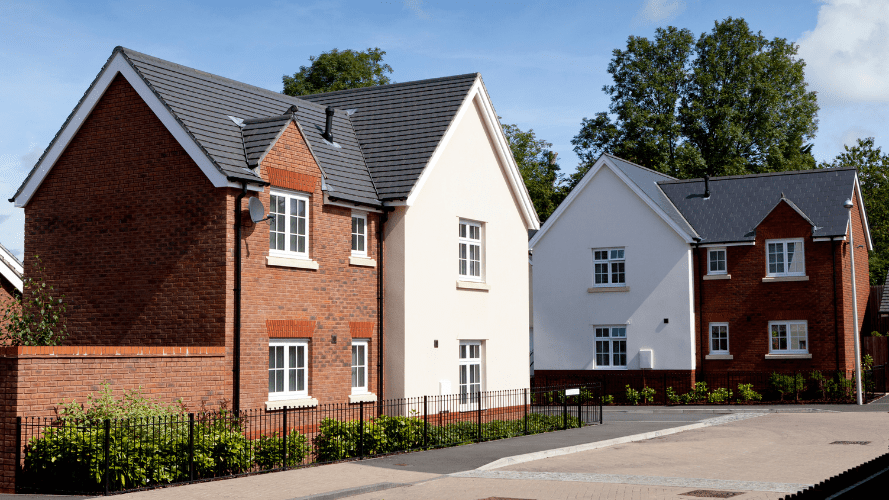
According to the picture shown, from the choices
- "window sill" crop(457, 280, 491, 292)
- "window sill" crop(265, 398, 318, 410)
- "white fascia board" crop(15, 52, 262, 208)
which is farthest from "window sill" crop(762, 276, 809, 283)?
"white fascia board" crop(15, 52, 262, 208)

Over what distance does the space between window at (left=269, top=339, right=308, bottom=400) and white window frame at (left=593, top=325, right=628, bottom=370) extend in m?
20.3

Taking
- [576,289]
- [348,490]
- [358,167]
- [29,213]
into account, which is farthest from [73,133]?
[576,289]

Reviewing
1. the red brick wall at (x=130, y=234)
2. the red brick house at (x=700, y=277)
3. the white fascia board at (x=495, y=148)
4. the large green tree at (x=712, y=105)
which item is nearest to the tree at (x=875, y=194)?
the large green tree at (x=712, y=105)

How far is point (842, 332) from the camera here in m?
35.3

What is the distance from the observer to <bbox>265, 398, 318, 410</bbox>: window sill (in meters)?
19.2

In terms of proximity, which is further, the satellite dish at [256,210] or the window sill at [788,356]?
the window sill at [788,356]

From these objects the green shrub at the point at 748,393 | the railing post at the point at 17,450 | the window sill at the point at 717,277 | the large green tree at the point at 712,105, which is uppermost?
the large green tree at the point at 712,105

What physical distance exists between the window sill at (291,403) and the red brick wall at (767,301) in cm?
2189

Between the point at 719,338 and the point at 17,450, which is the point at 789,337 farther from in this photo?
the point at 17,450

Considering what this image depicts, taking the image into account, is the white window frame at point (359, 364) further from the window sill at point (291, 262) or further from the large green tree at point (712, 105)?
the large green tree at point (712, 105)

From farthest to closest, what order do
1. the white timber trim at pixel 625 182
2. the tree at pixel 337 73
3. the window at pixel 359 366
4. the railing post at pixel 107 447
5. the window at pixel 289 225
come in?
the tree at pixel 337 73 < the white timber trim at pixel 625 182 < the window at pixel 359 366 < the window at pixel 289 225 < the railing post at pixel 107 447

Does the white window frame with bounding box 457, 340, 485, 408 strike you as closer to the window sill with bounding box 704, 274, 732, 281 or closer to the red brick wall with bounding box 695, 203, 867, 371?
the red brick wall with bounding box 695, 203, 867, 371

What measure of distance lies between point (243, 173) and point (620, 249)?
22502 millimetres

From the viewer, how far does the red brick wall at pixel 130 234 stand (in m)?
18.8
